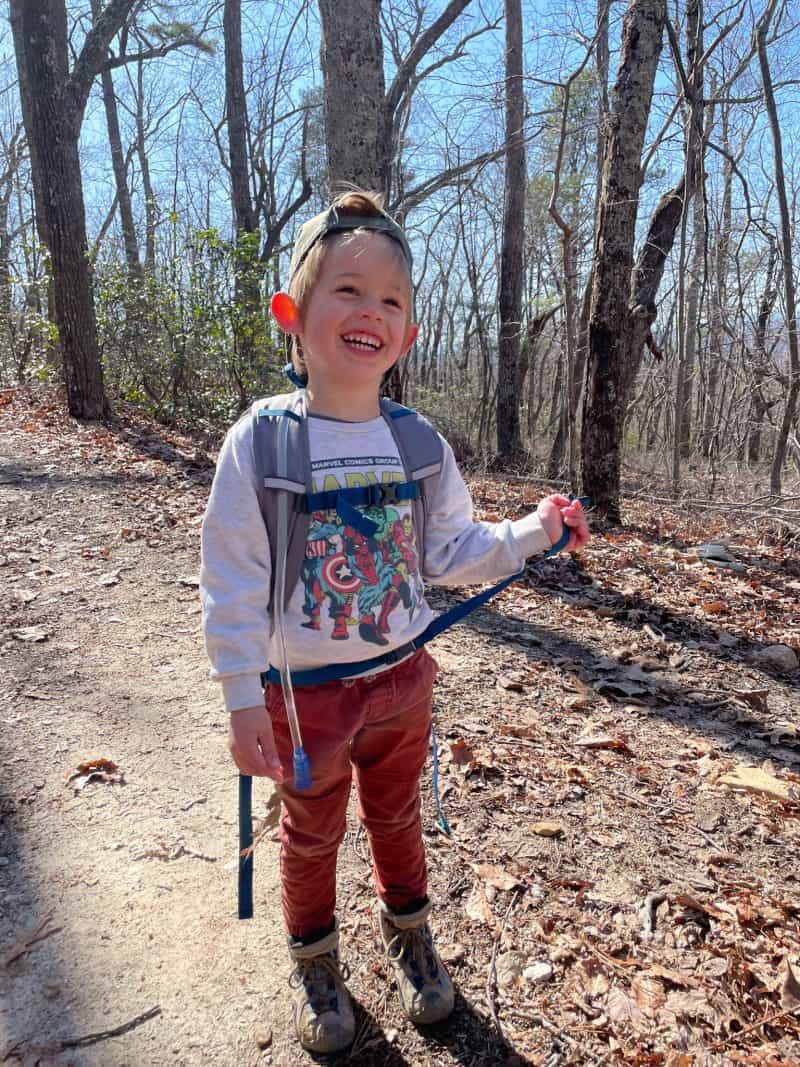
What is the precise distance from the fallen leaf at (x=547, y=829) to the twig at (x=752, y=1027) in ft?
2.58

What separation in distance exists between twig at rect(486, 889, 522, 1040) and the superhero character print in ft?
3.58

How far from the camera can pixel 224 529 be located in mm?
1446

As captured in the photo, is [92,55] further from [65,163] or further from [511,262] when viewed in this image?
[511,262]

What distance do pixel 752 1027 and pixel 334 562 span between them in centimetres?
160

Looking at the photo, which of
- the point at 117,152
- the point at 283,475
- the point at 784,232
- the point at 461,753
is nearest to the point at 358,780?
the point at 283,475

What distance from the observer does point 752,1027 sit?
177 cm

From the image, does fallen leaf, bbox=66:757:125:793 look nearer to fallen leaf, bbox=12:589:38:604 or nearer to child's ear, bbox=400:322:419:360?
fallen leaf, bbox=12:589:38:604

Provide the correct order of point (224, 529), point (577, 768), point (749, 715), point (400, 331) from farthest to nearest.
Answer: point (749, 715) → point (577, 768) → point (400, 331) → point (224, 529)

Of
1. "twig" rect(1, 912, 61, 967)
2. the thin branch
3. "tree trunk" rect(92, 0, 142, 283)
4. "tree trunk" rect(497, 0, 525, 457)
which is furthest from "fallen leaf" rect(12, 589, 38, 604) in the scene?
"tree trunk" rect(92, 0, 142, 283)

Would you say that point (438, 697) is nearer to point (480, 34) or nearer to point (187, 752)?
point (187, 752)

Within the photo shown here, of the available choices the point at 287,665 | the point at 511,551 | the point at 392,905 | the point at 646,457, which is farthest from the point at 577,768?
the point at 646,457

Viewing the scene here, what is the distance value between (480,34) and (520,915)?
12.2 meters

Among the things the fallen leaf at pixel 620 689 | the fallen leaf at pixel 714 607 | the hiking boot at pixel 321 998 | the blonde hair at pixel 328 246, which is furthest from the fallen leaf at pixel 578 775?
the fallen leaf at pixel 714 607

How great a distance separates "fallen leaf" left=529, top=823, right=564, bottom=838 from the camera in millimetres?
2469
